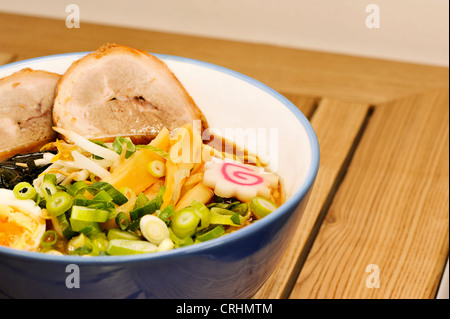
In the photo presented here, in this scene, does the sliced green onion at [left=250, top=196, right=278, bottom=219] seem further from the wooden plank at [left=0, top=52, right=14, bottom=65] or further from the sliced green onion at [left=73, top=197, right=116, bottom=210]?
the wooden plank at [left=0, top=52, right=14, bottom=65]

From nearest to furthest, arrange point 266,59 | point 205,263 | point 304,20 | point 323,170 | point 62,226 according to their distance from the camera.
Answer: point 205,263
point 62,226
point 323,170
point 266,59
point 304,20

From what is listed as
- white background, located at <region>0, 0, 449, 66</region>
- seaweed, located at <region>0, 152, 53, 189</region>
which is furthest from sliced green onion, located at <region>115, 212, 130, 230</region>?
white background, located at <region>0, 0, 449, 66</region>

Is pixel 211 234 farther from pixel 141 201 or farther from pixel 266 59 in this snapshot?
pixel 266 59

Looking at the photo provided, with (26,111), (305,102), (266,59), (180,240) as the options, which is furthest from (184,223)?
(266,59)

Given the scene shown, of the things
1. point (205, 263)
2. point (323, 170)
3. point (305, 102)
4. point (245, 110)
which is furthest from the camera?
point (305, 102)

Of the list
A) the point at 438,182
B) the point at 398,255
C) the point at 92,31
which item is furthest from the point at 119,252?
the point at 92,31

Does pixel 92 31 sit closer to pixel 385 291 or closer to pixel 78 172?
pixel 78 172

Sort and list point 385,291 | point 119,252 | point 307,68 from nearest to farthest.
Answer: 1. point 119,252
2. point 385,291
3. point 307,68
